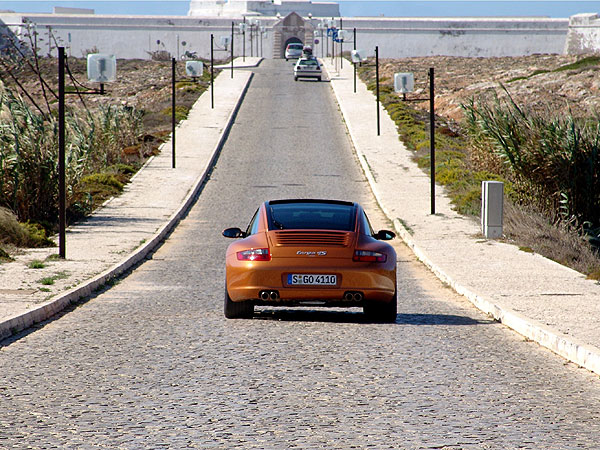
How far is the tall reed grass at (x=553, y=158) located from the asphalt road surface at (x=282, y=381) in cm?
1036

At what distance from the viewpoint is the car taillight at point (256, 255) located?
1102 cm

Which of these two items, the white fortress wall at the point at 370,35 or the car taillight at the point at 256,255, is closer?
the car taillight at the point at 256,255

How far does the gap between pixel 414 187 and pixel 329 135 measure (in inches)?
657

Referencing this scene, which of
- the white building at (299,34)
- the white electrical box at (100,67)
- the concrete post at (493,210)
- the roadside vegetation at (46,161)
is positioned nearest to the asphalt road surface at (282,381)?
the concrete post at (493,210)

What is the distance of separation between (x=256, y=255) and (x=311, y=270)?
68cm

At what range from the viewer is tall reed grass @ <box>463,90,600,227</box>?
933 inches

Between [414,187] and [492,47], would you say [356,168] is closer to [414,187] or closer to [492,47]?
[414,187]

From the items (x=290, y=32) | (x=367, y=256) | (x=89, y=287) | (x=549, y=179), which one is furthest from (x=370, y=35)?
(x=367, y=256)

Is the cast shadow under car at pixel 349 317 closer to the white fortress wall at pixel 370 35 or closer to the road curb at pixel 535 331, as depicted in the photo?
the road curb at pixel 535 331

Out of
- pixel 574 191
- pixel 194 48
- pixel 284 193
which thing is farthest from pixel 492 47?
pixel 574 191

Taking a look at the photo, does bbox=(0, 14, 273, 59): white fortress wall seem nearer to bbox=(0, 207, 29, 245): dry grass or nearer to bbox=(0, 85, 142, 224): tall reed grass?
bbox=(0, 85, 142, 224): tall reed grass

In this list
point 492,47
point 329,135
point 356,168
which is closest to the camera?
point 356,168

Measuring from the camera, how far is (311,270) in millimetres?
10906

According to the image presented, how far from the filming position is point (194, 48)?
114625 mm
